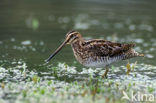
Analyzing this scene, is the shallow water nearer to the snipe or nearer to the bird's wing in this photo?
the snipe

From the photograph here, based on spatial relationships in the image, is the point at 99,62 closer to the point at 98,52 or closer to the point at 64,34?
the point at 98,52

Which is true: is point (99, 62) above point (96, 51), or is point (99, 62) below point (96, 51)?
below

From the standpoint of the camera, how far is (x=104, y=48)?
8.12 metres

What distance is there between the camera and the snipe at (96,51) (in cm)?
800

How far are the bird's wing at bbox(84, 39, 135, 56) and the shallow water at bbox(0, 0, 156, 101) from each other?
550 millimetres

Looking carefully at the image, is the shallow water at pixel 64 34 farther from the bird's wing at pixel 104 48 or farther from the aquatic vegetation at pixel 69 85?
the bird's wing at pixel 104 48

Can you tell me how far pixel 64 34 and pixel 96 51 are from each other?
5.36 meters

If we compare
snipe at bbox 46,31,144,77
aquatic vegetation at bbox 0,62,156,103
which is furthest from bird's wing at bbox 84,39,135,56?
aquatic vegetation at bbox 0,62,156,103

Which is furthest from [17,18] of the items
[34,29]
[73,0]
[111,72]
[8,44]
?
[111,72]

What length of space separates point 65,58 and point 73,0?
10802mm

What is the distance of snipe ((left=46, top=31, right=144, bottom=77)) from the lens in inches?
315

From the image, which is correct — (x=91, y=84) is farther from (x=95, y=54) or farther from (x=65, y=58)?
(x=65, y=58)

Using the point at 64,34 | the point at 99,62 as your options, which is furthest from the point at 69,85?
the point at 64,34

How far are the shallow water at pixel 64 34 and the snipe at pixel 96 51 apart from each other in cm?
39
